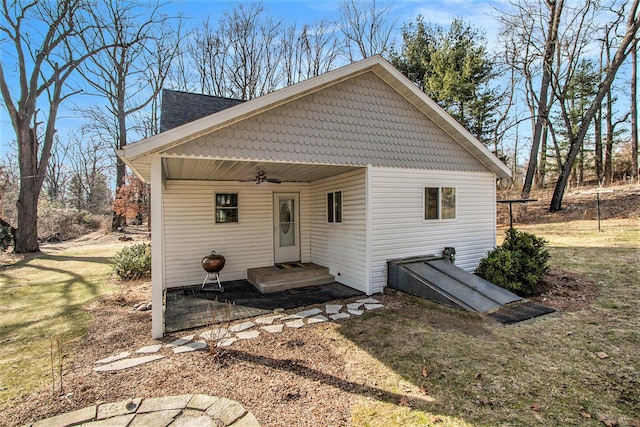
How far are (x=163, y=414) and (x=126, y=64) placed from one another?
20.9 metres

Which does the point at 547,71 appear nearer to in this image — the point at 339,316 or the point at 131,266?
the point at 339,316

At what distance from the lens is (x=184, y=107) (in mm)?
6383

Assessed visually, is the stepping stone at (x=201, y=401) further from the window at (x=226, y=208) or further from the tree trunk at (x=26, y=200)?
the tree trunk at (x=26, y=200)

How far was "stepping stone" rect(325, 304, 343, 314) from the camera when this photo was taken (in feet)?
17.7

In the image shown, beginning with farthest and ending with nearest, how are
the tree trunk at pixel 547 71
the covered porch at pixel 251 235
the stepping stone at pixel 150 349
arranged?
the tree trunk at pixel 547 71, the covered porch at pixel 251 235, the stepping stone at pixel 150 349

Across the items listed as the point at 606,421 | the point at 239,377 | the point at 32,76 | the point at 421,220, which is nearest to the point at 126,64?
the point at 32,76

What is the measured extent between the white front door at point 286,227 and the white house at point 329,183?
0.03 m

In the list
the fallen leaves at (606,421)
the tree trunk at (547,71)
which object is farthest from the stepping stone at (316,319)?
the tree trunk at (547,71)

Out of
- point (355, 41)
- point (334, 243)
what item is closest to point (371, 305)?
point (334, 243)

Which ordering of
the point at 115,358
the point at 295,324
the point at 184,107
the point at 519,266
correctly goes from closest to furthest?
the point at 115,358, the point at 295,324, the point at 184,107, the point at 519,266

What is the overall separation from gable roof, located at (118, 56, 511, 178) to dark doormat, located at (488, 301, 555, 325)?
3846 mm

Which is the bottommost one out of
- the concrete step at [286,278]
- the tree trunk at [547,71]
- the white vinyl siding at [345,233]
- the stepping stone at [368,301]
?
the stepping stone at [368,301]

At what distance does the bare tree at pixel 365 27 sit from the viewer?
17969mm

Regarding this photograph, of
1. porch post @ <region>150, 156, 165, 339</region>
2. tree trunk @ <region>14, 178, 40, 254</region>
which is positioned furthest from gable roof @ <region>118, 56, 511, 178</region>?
tree trunk @ <region>14, 178, 40, 254</region>
